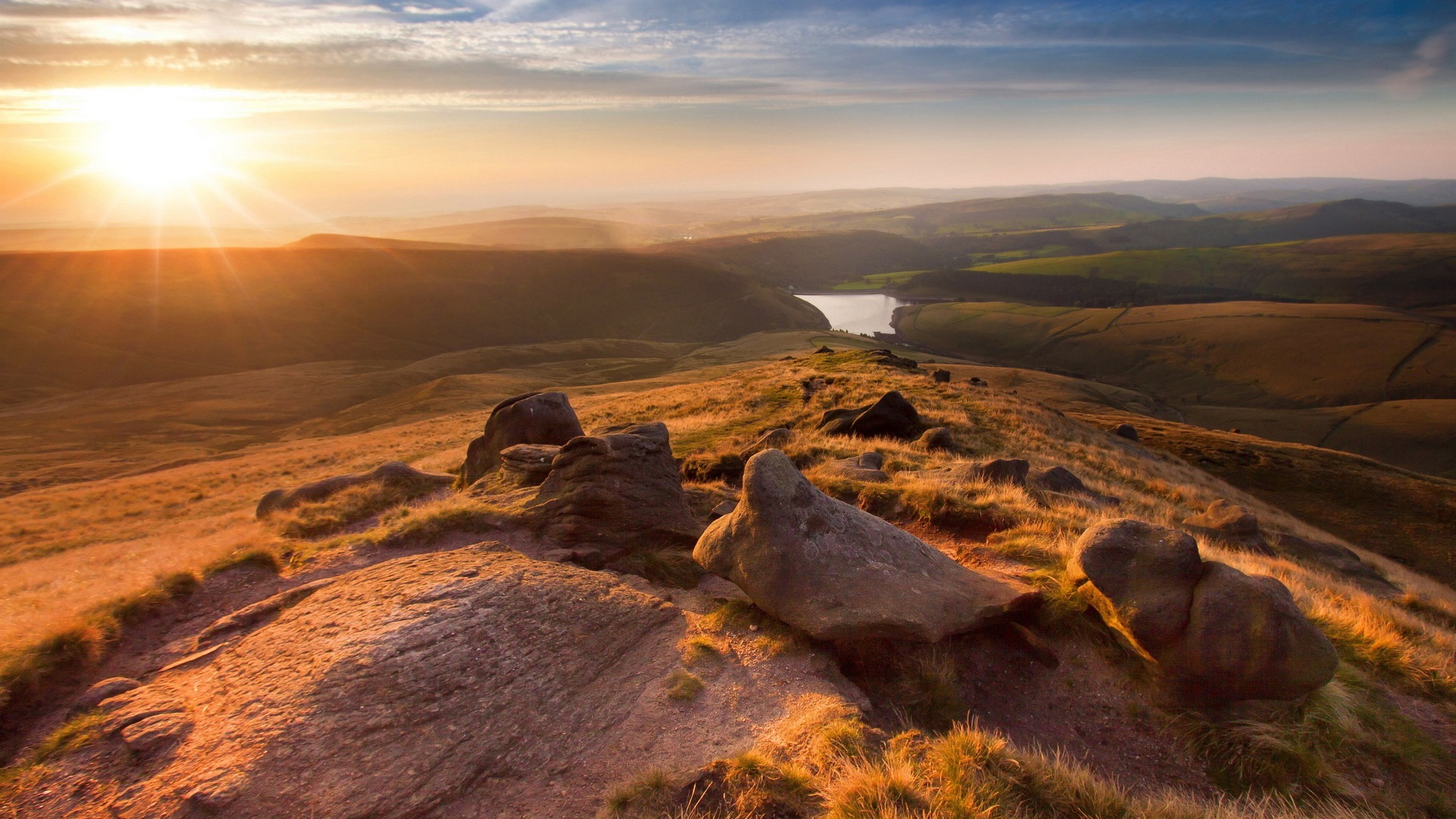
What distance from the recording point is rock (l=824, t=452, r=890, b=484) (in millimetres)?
16172

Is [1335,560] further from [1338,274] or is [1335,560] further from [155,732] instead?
[1338,274]

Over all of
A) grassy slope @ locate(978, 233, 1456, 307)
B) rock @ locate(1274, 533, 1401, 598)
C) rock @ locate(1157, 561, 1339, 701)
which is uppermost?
rock @ locate(1157, 561, 1339, 701)

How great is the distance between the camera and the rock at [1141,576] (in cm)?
764

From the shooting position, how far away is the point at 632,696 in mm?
7980

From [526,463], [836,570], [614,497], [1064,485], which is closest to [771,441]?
[526,463]

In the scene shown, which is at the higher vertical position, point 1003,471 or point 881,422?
point 1003,471

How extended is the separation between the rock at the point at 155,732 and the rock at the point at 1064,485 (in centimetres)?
1786

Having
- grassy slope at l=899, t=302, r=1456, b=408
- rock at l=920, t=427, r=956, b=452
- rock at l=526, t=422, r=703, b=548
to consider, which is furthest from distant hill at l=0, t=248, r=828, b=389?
rock at l=526, t=422, r=703, b=548

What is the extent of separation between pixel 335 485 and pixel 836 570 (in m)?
15.5

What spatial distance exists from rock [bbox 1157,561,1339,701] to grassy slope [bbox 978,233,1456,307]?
213m

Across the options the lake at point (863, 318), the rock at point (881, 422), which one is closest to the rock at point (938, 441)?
the rock at point (881, 422)

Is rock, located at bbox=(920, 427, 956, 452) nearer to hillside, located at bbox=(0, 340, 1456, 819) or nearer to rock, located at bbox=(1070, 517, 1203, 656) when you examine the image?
hillside, located at bbox=(0, 340, 1456, 819)

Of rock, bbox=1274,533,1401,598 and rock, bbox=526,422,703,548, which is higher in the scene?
rock, bbox=526,422,703,548

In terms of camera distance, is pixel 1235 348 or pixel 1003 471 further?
pixel 1235 348
